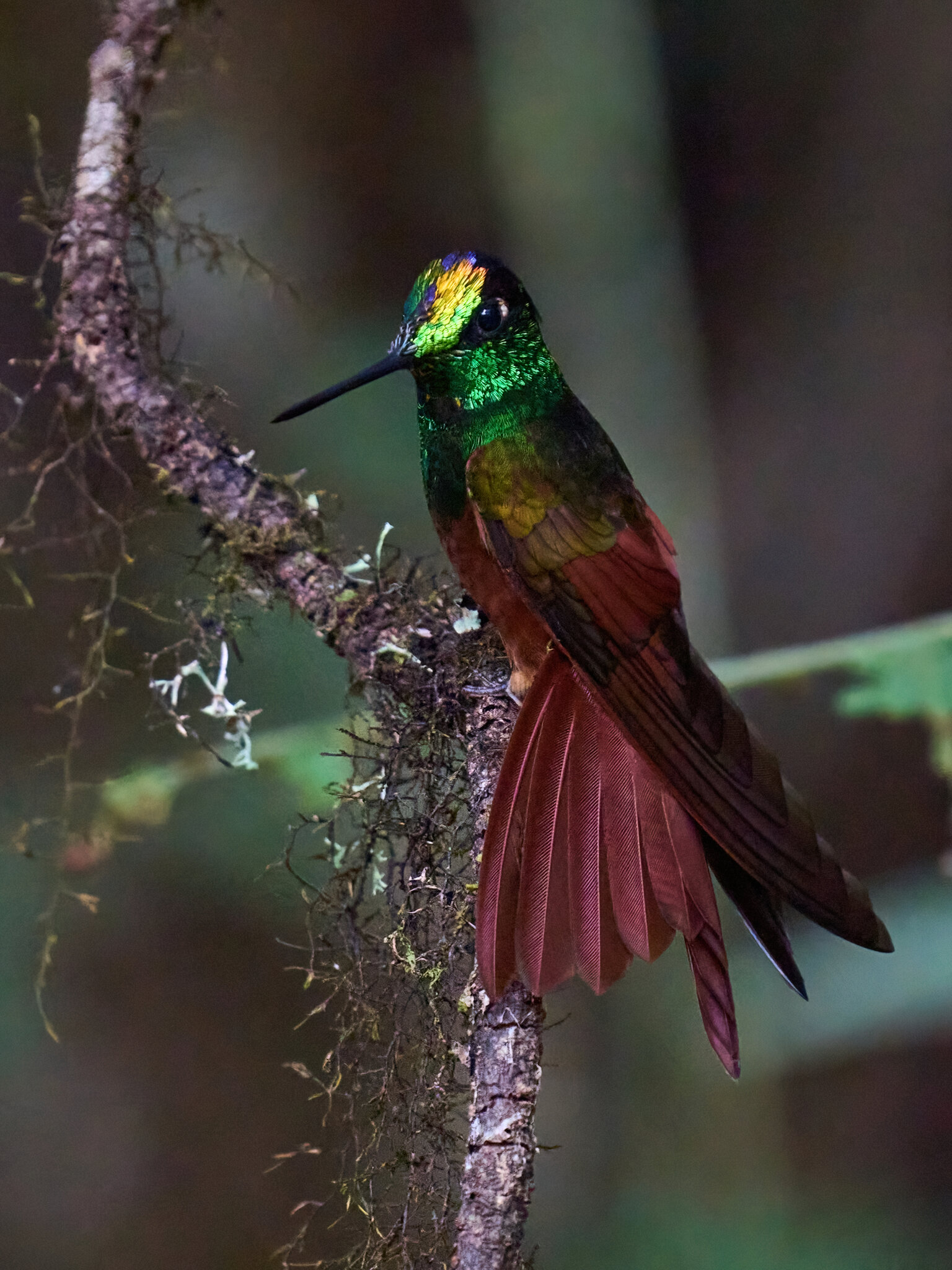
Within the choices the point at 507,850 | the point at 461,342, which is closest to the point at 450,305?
the point at 461,342

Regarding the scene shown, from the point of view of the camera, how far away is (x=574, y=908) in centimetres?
75

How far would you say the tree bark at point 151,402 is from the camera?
93 centimetres

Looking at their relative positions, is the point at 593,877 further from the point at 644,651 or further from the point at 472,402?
the point at 472,402

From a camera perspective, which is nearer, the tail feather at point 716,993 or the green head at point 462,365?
the tail feather at point 716,993

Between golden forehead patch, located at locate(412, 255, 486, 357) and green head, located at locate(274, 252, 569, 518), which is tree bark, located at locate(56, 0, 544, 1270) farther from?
golden forehead patch, located at locate(412, 255, 486, 357)

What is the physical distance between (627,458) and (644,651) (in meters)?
0.48

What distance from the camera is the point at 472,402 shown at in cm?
87

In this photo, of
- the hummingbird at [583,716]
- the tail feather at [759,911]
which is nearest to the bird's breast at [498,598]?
the hummingbird at [583,716]

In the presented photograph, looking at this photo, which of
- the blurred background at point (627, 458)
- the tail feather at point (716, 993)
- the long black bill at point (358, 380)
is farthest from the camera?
the blurred background at point (627, 458)

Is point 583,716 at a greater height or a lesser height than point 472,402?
lesser

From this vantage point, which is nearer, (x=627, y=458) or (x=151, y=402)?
(x=151, y=402)

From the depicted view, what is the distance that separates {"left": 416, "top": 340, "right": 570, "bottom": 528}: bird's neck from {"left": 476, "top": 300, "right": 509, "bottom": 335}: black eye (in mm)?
18

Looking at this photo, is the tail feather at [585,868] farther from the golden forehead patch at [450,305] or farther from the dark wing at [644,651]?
the golden forehead patch at [450,305]

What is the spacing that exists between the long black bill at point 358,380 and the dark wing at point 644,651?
0.40 ft
